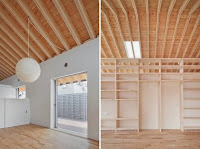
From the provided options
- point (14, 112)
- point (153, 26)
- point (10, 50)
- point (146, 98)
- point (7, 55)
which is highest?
point (153, 26)

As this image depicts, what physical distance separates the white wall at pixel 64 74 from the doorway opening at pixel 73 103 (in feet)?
0.66

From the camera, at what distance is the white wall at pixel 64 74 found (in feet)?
12.0

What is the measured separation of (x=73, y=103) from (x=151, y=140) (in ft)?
5.95

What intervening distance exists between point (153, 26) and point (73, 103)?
3.49 meters

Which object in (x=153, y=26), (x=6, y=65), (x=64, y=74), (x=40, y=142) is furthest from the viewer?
(x=153, y=26)

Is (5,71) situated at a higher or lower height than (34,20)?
lower

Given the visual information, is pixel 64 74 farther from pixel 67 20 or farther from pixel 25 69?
pixel 25 69

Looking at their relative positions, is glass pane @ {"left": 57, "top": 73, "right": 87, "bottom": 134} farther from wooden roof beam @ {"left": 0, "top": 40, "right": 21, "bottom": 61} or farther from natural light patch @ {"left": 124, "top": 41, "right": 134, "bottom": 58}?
natural light patch @ {"left": 124, "top": 41, "right": 134, "bottom": 58}

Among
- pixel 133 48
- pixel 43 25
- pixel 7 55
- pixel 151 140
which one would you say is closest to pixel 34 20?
pixel 43 25

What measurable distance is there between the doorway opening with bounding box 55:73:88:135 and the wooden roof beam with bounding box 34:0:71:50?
2.71ft

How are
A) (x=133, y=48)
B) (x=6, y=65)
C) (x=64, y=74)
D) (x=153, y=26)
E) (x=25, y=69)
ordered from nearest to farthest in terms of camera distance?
1. (x=25, y=69)
2. (x=6, y=65)
3. (x=64, y=74)
4. (x=153, y=26)
5. (x=133, y=48)

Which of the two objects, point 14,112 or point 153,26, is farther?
point 153,26

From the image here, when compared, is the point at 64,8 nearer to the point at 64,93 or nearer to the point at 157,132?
the point at 64,93

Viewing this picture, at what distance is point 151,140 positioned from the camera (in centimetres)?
331
